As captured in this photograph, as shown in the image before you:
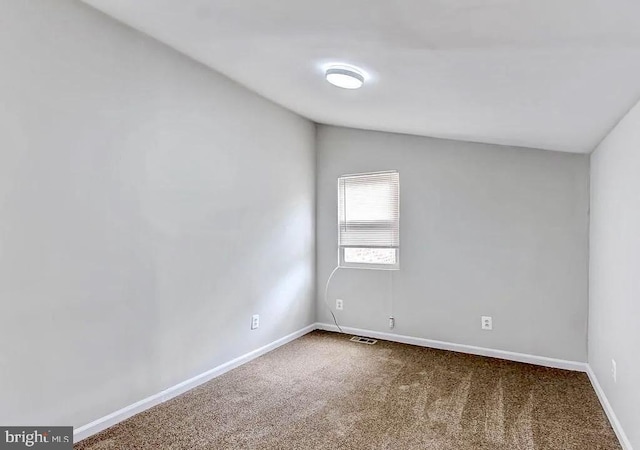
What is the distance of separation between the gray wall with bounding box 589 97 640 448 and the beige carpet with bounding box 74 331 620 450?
30 centimetres

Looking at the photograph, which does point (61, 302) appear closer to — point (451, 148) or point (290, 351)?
point (290, 351)

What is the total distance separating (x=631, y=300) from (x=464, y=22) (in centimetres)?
172

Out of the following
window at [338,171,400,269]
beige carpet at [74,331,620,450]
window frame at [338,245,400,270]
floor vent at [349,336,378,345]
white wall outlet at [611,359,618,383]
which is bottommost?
floor vent at [349,336,378,345]

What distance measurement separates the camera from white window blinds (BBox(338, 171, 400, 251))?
13.3ft

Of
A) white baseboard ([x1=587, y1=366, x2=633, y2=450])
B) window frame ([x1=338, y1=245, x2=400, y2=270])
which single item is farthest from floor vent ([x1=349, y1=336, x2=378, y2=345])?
white baseboard ([x1=587, y1=366, x2=633, y2=450])

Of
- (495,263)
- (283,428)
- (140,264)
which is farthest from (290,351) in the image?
(495,263)

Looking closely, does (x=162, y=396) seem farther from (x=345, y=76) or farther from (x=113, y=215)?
(x=345, y=76)

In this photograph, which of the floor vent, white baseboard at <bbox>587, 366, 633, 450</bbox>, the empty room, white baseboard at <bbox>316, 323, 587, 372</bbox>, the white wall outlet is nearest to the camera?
the empty room

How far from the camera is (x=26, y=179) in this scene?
196 centimetres

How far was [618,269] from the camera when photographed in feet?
7.54

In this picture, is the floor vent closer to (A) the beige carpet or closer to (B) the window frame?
(A) the beige carpet

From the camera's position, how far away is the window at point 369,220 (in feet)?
13.3

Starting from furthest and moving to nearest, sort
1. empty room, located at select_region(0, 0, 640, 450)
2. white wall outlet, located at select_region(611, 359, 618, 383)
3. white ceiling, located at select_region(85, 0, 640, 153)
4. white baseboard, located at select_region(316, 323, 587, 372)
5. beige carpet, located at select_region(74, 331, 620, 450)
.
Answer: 1. white baseboard, located at select_region(316, 323, 587, 372)
2. white wall outlet, located at select_region(611, 359, 618, 383)
3. beige carpet, located at select_region(74, 331, 620, 450)
4. empty room, located at select_region(0, 0, 640, 450)
5. white ceiling, located at select_region(85, 0, 640, 153)

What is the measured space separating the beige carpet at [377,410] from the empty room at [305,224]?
21 millimetres
